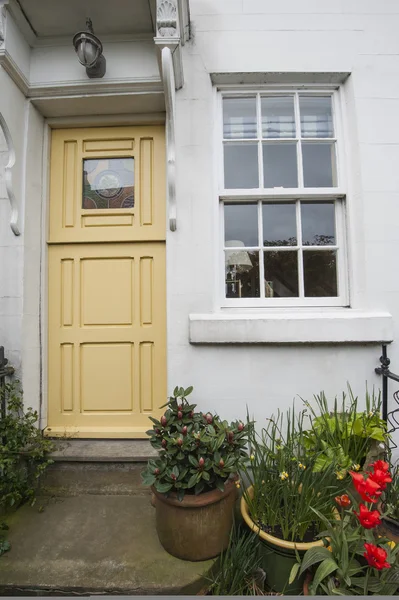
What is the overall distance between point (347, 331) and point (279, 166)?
1462 millimetres

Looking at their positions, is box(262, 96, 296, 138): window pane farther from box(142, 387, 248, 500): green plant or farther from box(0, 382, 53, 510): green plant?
box(0, 382, 53, 510): green plant

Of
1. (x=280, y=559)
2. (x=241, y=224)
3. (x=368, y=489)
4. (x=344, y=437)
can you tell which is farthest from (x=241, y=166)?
(x=280, y=559)

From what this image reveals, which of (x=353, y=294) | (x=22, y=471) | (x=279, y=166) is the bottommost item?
(x=22, y=471)

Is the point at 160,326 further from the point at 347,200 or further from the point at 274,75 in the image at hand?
the point at 274,75

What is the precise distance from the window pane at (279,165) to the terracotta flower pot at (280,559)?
96.5 inches

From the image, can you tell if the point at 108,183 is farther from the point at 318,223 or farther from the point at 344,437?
the point at 344,437

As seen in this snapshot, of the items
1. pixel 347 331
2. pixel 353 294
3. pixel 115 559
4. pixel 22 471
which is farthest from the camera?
pixel 353 294

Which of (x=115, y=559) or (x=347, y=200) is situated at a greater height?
(x=347, y=200)

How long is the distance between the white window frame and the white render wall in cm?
8

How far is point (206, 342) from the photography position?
2.38 m

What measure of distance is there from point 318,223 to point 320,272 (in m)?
0.42

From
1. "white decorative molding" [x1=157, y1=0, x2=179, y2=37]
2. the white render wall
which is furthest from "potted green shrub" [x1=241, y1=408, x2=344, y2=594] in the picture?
"white decorative molding" [x1=157, y1=0, x2=179, y2=37]

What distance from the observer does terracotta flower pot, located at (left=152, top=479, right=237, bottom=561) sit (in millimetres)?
1793

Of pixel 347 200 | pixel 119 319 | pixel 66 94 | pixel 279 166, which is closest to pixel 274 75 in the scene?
pixel 279 166
